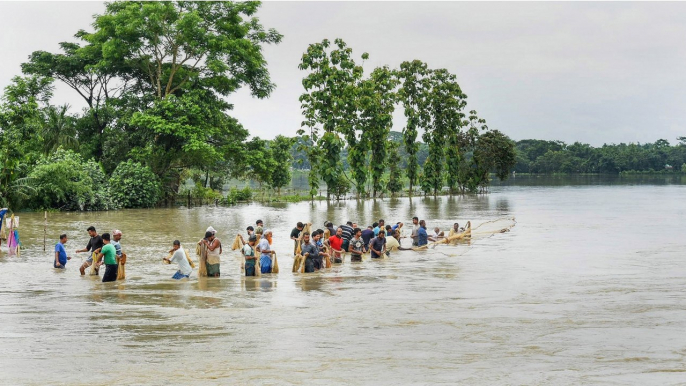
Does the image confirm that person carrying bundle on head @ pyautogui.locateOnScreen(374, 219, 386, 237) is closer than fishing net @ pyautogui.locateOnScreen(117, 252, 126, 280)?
No

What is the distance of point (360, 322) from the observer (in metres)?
13.0

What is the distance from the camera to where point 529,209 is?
54.3 m

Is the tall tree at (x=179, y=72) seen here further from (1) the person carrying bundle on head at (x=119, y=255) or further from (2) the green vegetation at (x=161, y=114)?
(1) the person carrying bundle on head at (x=119, y=255)

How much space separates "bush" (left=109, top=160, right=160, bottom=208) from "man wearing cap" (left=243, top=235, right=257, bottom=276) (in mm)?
30630

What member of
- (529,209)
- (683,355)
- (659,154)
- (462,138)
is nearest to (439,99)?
(462,138)

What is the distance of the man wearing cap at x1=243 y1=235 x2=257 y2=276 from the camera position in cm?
1825

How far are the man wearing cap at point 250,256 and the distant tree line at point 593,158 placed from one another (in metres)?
153

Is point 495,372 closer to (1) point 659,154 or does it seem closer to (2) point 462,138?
(2) point 462,138

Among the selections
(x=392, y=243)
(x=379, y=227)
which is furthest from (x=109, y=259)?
(x=392, y=243)

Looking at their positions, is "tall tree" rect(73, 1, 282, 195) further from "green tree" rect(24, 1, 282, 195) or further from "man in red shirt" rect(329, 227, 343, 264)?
"man in red shirt" rect(329, 227, 343, 264)

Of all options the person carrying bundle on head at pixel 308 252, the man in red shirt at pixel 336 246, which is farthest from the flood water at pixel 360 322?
the man in red shirt at pixel 336 246

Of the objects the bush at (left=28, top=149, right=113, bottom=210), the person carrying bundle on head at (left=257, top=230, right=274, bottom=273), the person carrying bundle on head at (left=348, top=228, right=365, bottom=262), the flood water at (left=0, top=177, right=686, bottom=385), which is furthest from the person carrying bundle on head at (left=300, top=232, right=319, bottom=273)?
the bush at (left=28, top=149, right=113, bottom=210)

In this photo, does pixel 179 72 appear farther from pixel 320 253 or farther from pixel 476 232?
pixel 320 253

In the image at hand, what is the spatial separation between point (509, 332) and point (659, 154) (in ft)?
588
